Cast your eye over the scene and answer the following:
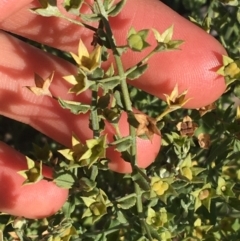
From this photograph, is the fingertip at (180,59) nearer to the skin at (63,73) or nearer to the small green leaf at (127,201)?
the skin at (63,73)

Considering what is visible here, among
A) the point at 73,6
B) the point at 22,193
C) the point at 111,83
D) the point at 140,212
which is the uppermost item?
the point at 73,6

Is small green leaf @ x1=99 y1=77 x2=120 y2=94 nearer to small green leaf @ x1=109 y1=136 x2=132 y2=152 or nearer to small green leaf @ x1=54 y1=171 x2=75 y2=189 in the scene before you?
small green leaf @ x1=109 y1=136 x2=132 y2=152

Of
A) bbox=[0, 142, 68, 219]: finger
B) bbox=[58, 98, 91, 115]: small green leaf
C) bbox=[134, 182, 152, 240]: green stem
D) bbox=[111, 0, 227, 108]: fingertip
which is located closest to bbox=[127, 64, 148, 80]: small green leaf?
bbox=[58, 98, 91, 115]: small green leaf

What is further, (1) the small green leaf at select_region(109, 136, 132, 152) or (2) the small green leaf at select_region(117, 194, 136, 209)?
(2) the small green leaf at select_region(117, 194, 136, 209)

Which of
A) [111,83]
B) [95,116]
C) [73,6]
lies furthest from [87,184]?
[73,6]

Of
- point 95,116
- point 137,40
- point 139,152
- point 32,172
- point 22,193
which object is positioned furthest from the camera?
point 22,193

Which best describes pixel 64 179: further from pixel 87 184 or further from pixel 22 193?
pixel 22 193

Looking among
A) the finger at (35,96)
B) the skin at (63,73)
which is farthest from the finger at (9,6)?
the finger at (35,96)
